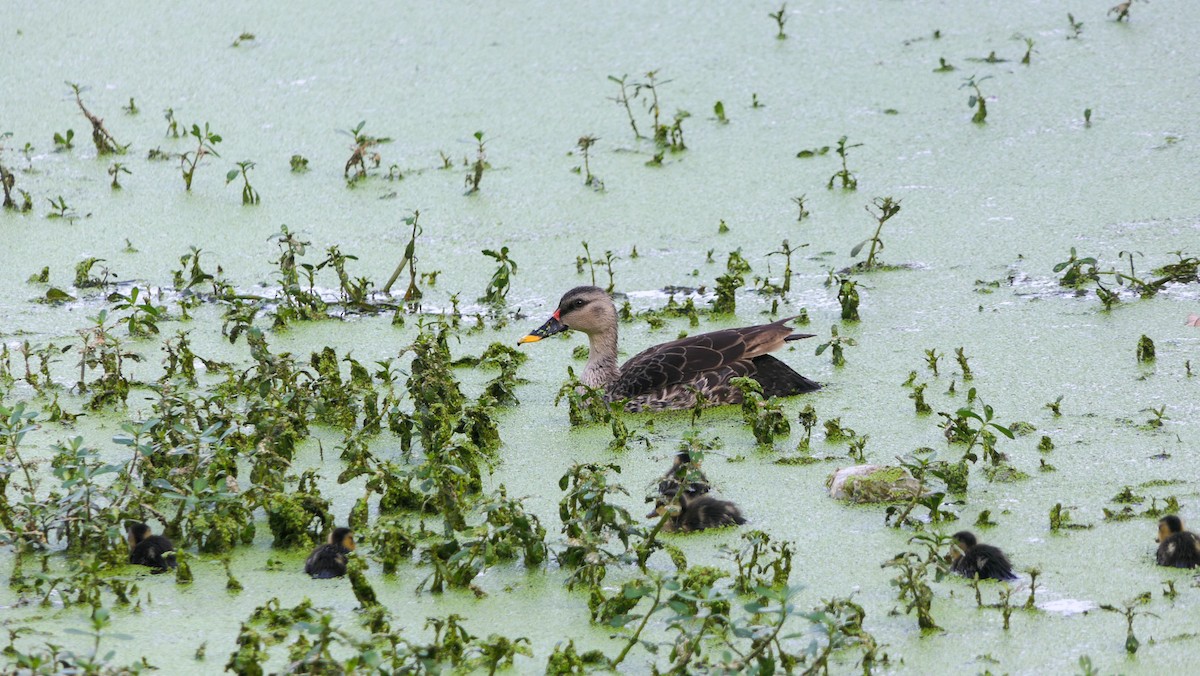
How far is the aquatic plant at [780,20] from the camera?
33.3 ft

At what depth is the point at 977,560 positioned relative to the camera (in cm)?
446

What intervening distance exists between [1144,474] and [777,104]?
185 inches

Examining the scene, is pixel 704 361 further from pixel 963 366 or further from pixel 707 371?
pixel 963 366

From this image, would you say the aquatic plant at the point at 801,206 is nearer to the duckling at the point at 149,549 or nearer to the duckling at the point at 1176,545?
the duckling at the point at 1176,545

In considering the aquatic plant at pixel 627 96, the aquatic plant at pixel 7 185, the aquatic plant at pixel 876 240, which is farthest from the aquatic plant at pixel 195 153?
the aquatic plant at pixel 876 240

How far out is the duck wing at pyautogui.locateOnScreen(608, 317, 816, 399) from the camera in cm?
625

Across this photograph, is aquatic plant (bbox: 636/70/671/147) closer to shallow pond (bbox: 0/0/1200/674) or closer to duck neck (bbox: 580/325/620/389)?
shallow pond (bbox: 0/0/1200/674)

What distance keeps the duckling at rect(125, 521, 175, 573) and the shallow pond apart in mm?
49

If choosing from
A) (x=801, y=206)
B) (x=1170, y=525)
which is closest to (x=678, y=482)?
(x=1170, y=525)

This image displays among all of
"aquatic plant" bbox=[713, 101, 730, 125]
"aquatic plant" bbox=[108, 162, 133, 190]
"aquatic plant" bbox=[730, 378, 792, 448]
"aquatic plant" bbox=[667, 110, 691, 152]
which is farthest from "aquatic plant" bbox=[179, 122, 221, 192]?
"aquatic plant" bbox=[730, 378, 792, 448]

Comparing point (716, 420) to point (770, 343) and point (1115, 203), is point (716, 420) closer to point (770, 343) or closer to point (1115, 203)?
point (770, 343)

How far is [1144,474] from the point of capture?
520 cm

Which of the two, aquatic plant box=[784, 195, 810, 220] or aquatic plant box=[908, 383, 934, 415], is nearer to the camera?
aquatic plant box=[908, 383, 934, 415]

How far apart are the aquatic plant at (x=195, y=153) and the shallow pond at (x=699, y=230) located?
0.09 metres
